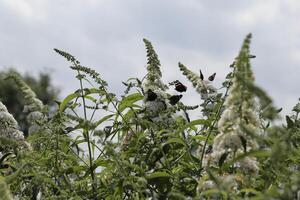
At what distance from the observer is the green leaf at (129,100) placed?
5.23m

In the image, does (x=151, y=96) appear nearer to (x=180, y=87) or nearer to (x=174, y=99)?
(x=174, y=99)

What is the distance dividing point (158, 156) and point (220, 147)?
109 centimetres

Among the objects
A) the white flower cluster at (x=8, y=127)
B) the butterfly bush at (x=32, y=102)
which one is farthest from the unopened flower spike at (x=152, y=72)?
the white flower cluster at (x=8, y=127)

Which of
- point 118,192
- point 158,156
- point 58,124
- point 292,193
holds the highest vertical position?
point 58,124

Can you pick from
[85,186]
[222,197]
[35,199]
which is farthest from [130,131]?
[222,197]

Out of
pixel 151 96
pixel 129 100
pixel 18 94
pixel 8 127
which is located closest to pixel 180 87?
pixel 129 100

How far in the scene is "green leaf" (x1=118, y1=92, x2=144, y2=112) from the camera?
17.2ft

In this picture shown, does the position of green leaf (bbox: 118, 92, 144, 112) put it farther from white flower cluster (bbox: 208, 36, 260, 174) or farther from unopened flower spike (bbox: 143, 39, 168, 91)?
white flower cluster (bbox: 208, 36, 260, 174)

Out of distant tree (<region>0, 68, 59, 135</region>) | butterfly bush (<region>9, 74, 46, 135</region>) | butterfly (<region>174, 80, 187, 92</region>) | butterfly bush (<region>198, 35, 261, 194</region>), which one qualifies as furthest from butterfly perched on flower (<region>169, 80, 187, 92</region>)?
distant tree (<region>0, 68, 59, 135</region>)

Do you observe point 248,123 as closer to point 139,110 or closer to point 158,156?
A: point 158,156

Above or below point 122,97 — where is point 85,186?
below

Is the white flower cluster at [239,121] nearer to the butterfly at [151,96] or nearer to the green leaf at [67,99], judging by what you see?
the butterfly at [151,96]

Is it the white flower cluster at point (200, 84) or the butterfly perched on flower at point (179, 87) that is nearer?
the white flower cluster at point (200, 84)

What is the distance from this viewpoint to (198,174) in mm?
4375
